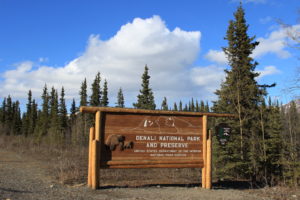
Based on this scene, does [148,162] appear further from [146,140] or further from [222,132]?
[222,132]

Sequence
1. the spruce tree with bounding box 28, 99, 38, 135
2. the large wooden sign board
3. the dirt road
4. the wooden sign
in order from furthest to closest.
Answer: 1. the spruce tree with bounding box 28, 99, 38, 135
2. the wooden sign
3. the large wooden sign board
4. the dirt road

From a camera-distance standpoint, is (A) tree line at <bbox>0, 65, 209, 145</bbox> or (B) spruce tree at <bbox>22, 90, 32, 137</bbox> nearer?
Result: (A) tree line at <bbox>0, 65, 209, 145</bbox>

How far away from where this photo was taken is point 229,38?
19.7 meters

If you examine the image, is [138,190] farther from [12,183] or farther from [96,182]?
[12,183]

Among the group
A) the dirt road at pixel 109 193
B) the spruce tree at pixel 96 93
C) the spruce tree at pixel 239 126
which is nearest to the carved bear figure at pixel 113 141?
the dirt road at pixel 109 193

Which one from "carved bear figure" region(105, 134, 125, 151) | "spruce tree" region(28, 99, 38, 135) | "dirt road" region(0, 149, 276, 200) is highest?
"spruce tree" region(28, 99, 38, 135)

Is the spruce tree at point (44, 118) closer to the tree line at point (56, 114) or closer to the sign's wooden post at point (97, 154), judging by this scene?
the tree line at point (56, 114)

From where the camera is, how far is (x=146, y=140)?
899cm

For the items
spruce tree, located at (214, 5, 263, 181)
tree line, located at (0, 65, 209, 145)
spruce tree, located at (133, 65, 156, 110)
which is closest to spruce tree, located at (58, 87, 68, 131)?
tree line, located at (0, 65, 209, 145)

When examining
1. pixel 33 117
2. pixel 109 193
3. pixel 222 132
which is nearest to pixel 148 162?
pixel 109 193

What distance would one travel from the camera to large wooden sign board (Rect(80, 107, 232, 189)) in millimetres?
8461

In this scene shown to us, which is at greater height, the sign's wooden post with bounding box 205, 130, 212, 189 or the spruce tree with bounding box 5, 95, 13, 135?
the spruce tree with bounding box 5, 95, 13, 135

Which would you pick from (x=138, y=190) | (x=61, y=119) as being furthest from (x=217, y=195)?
(x=61, y=119)

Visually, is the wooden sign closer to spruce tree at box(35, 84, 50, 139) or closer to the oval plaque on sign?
the oval plaque on sign
